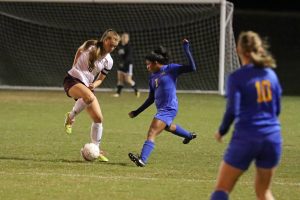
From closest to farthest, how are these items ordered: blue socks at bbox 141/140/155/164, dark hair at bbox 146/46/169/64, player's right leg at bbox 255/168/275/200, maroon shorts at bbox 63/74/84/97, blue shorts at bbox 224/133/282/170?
1. blue shorts at bbox 224/133/282/170
2. player's right leg at bbox 255/168/275/200
3. blue socks at bbox 141/140/155/164
4. dark hair at bbox 146/46/169/64
5. maroon shorts at bbox 63/74/84/97

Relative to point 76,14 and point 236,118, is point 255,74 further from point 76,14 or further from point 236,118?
point 76,14

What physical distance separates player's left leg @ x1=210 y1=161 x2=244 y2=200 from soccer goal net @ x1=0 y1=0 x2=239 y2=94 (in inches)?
741

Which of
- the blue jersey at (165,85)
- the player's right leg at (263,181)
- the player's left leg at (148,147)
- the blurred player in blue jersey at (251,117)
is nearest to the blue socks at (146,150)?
the player's left leg at (148,147)

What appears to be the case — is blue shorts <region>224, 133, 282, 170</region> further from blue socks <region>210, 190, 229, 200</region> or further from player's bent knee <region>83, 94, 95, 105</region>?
player's bent knee <region>83, 94, 95, 105</region>

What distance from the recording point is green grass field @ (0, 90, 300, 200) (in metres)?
8.48

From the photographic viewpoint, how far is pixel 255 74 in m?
6.23

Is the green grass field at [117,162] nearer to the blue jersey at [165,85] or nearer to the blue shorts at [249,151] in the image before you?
the blue jersey at [165,85]

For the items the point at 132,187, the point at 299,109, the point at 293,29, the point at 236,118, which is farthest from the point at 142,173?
the point at 293,29

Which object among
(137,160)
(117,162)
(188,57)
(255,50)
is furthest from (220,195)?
(117,162)

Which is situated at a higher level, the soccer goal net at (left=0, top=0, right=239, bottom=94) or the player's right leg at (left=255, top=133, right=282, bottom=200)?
the player's right leg at (left=255, top=133, right=282, bottom=200)

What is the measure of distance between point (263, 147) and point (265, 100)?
394mm

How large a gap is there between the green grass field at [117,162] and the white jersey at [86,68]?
1211 millimetres

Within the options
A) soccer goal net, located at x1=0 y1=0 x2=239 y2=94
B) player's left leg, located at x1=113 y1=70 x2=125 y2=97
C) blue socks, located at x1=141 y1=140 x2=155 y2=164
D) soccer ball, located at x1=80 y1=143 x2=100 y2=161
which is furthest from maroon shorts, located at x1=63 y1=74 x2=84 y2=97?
soccer goal net, located at x1=0 y1=0 x2=239 y2=94

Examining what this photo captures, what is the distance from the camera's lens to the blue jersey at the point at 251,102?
616cm
